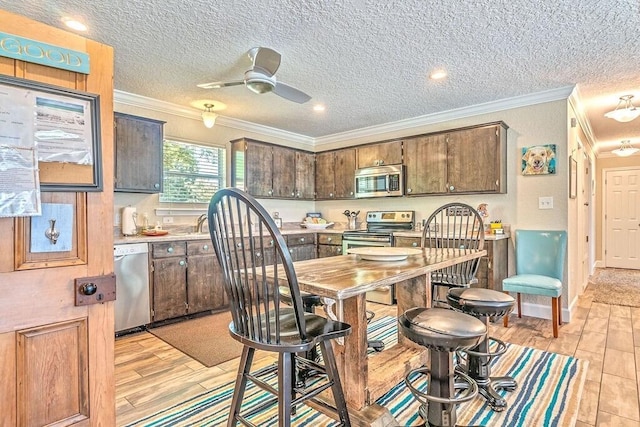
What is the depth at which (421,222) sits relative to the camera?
4715 mm

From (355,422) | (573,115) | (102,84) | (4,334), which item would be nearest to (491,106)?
(573,115)

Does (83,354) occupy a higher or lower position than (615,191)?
lower

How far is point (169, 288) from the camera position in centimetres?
351

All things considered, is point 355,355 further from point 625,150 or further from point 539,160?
point 625,150

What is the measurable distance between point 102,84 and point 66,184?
405mm

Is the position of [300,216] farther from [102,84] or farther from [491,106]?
[102,84]

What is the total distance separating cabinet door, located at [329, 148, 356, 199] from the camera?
17.2ft

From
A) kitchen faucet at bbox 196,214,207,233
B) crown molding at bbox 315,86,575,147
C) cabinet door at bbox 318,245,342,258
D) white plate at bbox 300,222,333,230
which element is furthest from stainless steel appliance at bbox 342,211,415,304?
kitchen faucet at bbox 196,214,207,233

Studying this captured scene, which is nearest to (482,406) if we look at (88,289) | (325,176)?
(88,289)

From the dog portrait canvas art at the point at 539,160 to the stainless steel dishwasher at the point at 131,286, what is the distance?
414cm

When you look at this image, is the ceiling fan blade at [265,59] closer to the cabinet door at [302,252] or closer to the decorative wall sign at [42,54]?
the decorative wall sign at [42,54]

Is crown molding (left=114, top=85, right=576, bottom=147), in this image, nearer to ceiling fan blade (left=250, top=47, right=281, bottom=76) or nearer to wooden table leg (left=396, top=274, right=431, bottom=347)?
ceiling fan blade (left=250, top=47, right=281, bottom=76)

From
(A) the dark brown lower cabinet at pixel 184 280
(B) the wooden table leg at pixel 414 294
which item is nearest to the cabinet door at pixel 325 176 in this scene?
(A) the dark brown lower cabinet at pixel 184 280

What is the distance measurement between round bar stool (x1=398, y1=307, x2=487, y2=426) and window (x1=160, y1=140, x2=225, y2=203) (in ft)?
11.4
